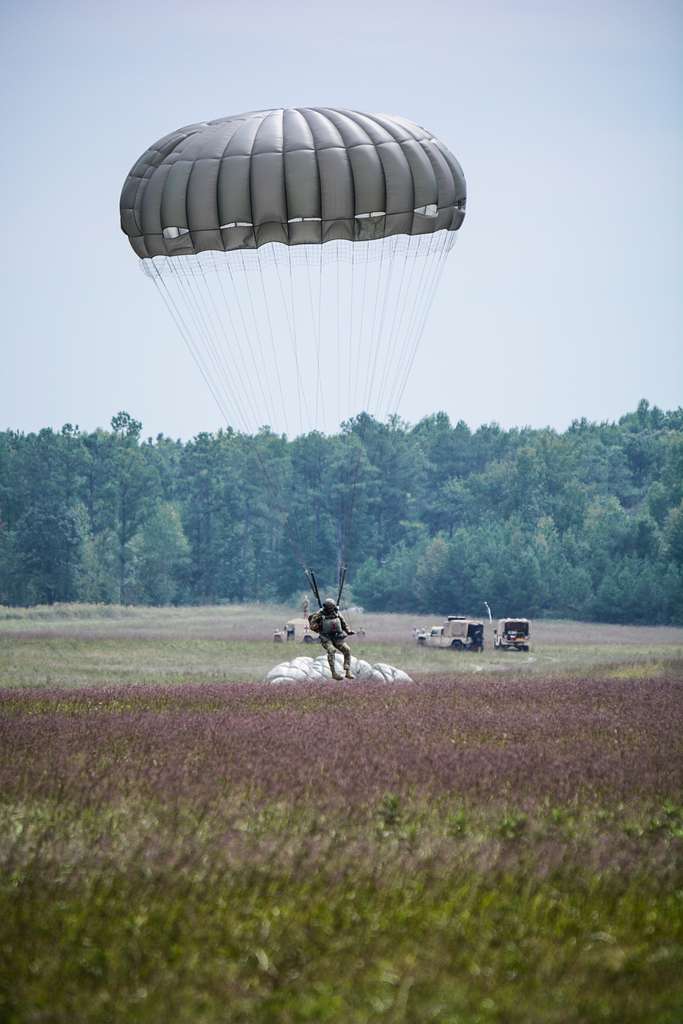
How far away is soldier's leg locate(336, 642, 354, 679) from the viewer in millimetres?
20531

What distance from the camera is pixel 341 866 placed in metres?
7.59

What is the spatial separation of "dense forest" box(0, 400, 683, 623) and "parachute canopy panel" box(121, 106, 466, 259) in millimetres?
55159

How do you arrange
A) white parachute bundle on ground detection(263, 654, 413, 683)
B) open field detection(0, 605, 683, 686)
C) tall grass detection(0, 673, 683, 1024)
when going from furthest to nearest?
1. open field detection(0, 605, 683, 686)
2. white parachute bundle on ground detection(263, 654, 413, 683)
3. tall grass detection(0, 673, 683, 1024)

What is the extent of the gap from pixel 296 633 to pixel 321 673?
89.4 feet

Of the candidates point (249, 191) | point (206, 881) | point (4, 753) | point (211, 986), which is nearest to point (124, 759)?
point (4, 753)

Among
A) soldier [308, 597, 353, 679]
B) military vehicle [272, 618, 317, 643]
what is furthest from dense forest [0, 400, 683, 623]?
soldier [308, 597, 353, 679]

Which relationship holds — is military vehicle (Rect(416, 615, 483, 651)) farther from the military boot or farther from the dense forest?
the dense forest

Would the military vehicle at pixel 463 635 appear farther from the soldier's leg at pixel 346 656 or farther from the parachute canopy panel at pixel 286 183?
the parachute canopy panel at pixel 286 183

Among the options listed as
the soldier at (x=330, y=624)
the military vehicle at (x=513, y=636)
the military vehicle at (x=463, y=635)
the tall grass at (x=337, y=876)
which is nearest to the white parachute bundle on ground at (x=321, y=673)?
the soldier at (x=330, y=624)

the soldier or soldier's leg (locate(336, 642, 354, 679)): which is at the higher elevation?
the soldier

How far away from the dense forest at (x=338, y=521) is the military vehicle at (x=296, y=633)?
26111mm

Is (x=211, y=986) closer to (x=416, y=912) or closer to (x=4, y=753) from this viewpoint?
(x=416, y=912)

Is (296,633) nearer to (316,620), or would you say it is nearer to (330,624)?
(330,624)

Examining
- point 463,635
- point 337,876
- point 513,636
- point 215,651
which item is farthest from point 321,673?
point 513,636
